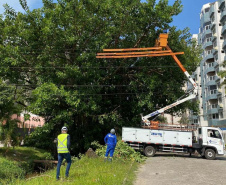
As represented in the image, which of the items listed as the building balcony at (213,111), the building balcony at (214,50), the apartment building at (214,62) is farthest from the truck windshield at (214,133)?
the building balcony at (214,50)

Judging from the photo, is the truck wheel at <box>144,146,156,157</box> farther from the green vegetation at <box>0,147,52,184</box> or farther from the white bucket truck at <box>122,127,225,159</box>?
the green vegetation at <box>0,147,52,184</box>

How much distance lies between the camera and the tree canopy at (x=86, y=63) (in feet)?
60.8

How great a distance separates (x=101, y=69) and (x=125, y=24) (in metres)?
3.86

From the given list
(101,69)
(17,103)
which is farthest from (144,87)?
(17,103)

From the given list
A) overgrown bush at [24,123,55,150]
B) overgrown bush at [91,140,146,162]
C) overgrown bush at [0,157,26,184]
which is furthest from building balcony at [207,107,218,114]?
overgrown bush at [0,157,26,184]

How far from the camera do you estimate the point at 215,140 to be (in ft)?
64.0

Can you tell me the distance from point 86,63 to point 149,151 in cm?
784

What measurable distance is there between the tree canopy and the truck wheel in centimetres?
308

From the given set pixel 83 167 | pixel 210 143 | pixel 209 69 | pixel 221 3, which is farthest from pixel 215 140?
pixel 209 69

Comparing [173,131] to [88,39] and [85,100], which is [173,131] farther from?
[88,39]

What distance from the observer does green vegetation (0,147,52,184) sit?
15528mm

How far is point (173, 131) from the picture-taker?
64.3 ft

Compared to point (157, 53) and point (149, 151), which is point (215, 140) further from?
point (157, 53)

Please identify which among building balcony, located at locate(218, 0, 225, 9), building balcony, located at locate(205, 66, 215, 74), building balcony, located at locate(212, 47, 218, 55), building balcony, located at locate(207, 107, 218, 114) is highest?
building balcony, located at locate(218, 0, 225, 9)
